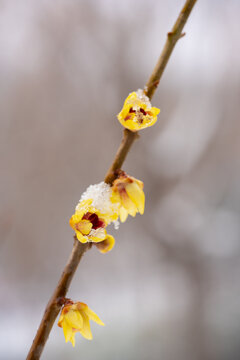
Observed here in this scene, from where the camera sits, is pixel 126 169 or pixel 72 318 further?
pixel 126 169

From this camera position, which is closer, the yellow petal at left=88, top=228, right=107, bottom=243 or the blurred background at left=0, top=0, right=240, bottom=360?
the yellow petal at left=88, top=228, right=107, bottom=243

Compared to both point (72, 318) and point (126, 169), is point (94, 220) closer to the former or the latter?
point (72, 318)

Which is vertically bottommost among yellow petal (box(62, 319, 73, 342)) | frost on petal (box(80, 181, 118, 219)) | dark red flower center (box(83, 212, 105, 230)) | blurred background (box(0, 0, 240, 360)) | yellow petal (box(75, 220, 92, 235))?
yellow petal (box(62, 319, 73, 342))

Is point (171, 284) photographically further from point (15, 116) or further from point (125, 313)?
point (15, 116)

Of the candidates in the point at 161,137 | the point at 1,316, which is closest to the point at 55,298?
the point at 1,316

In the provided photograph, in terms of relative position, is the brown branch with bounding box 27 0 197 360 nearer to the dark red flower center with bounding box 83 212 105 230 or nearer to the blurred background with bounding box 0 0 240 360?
the dark red flower center with bounding box 83 212 105 230

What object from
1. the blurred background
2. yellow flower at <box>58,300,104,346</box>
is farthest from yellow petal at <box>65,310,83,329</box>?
the blurred background

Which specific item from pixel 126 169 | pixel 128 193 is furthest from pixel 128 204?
pixel 126 169
